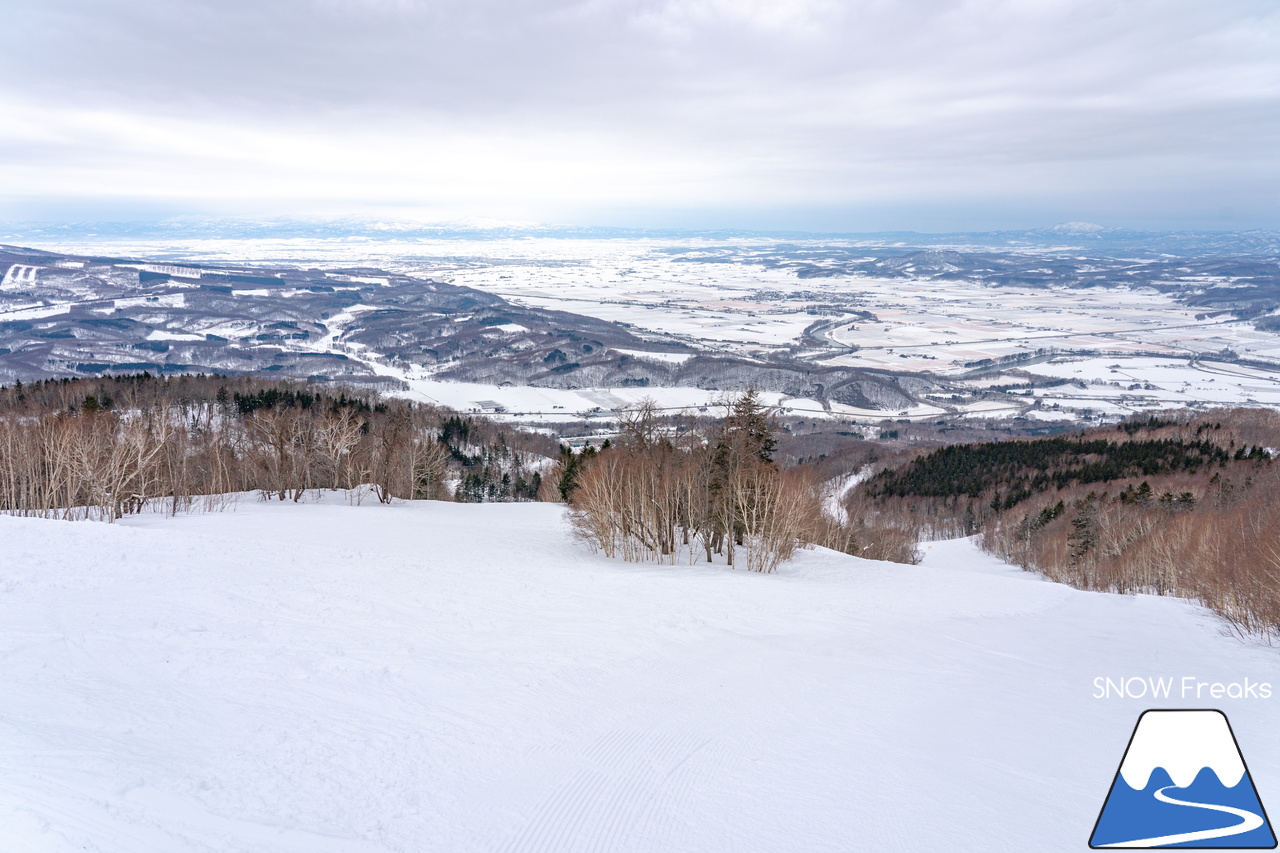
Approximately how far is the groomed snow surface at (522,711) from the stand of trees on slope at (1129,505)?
864 cm

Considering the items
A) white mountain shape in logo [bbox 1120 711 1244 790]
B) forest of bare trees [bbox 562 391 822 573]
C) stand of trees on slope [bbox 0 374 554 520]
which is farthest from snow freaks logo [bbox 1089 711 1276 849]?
stand of trees on slope [bbox 0 374 554 520]

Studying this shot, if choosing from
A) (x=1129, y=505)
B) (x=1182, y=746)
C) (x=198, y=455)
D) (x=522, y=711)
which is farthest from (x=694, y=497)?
(x=1129, y=505)

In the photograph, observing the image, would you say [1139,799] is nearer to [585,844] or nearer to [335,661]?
[585,844]

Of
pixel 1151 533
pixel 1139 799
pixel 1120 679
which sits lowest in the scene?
pixel 1151 533

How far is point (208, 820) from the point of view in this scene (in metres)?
6.92

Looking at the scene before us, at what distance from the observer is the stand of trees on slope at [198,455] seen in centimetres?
3369

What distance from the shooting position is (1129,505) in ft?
197

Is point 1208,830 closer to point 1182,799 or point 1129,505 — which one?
point 1182,799

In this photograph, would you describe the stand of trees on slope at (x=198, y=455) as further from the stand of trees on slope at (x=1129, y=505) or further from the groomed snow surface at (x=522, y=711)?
the stand of trees on slope at (x=1129, y=505)

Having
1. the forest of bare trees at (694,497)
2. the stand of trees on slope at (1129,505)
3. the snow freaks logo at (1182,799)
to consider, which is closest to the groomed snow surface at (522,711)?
the snow freaks logo at (1182,799)

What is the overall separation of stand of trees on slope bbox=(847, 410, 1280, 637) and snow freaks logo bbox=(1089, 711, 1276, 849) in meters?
14.9

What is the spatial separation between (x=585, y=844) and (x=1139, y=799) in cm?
612

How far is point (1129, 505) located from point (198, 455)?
8164 centimetres

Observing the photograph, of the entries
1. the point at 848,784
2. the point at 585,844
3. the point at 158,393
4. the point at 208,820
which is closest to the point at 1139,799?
the point at 848,784
